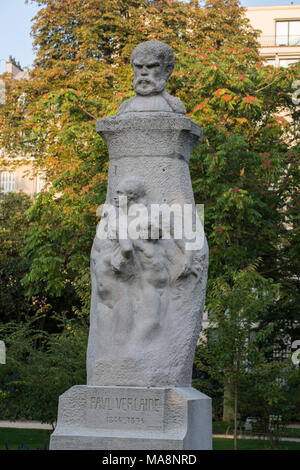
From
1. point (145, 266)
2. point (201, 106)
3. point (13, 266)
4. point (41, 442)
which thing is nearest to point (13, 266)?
point (13, 266)

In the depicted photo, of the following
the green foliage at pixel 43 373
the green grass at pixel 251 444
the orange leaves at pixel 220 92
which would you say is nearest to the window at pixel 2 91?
the orange leaves at pixel 220 92

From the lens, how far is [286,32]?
147ft

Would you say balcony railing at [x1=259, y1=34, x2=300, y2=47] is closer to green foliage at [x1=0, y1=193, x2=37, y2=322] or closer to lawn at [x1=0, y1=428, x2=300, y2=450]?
green foliage at [x1=0, y1=193, x2=37, y2=322]

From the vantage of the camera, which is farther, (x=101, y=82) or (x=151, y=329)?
(x=101, y=82)

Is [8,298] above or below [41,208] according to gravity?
below

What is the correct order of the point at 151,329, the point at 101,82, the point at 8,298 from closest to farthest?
the point at 151,329 → the point at 101,82 → the point at 8,298

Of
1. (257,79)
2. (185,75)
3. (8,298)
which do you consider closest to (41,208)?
(185,75)

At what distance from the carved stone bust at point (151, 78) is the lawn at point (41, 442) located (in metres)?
11.4

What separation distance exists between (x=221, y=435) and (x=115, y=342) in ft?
53.4

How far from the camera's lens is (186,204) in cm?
745

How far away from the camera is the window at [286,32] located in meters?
44.4

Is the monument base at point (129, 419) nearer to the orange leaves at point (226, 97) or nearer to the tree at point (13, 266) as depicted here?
the orange leaves at point (226, 97)

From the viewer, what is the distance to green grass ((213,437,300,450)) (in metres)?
18.3

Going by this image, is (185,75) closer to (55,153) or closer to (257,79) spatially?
(257,79)
